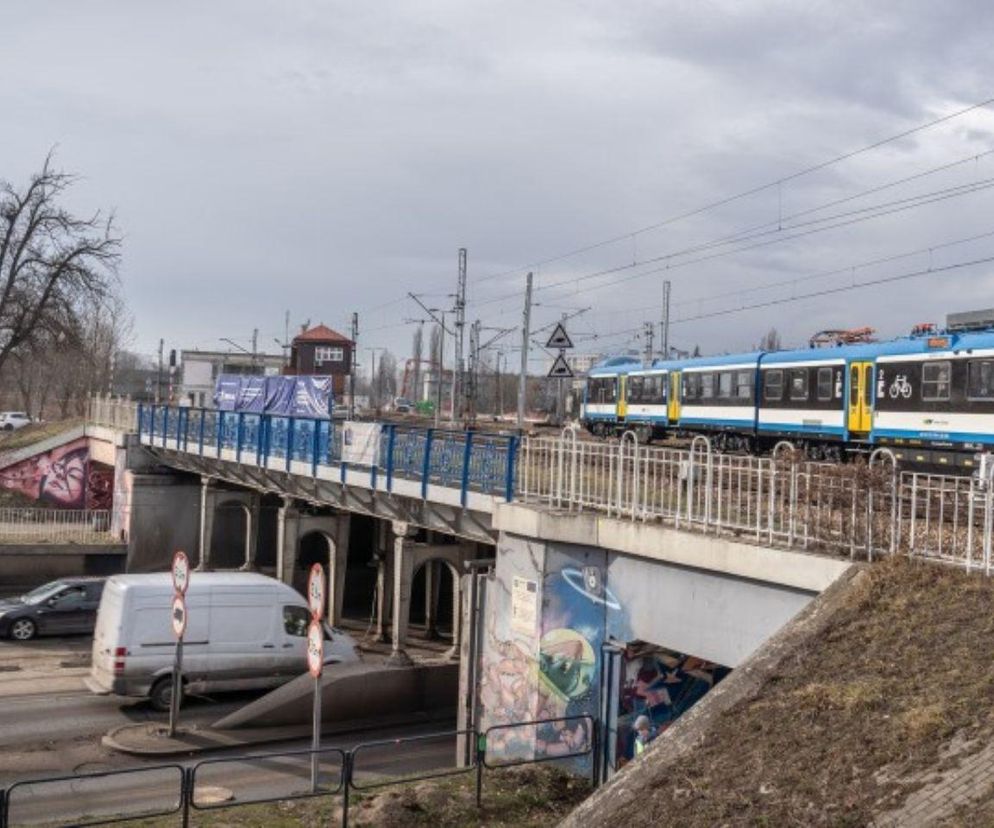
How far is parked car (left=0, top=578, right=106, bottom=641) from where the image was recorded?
2433 centimetres

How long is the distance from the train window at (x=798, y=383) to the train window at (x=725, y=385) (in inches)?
124

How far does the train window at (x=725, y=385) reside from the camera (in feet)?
92.5

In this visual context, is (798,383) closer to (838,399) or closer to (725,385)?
(838,399)

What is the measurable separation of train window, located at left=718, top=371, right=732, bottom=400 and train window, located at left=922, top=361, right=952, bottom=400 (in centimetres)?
863

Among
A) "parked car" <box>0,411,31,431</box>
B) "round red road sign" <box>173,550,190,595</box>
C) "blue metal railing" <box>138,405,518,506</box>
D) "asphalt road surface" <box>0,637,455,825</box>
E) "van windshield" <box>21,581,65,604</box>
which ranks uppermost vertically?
"blue metal railing" <box>138,405,518,506</box>

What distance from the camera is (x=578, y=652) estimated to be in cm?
1334

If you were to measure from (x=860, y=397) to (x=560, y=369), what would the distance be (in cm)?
658

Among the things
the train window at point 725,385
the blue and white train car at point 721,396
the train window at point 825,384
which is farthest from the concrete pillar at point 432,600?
the train window at point 825,384

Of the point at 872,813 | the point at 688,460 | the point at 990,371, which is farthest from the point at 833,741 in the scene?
the point at 990,371

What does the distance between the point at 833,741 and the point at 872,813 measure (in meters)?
0.93

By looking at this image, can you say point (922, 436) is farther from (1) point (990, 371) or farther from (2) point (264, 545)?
(2) point (264, 545)

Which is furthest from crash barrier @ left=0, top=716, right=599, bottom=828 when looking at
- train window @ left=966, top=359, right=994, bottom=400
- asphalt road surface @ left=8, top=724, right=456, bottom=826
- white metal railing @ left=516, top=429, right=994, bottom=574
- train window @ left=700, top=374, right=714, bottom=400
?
train window @ left=700, top=374, right=714, bottom=400

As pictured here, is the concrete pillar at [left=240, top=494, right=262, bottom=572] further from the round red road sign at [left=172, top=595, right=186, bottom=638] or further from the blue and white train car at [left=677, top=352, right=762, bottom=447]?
the round red road sign at [left=172, top=595, right=186, bottom=638]

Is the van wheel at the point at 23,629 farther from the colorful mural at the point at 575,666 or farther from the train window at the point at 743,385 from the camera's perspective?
the train window at the point at 743,385
